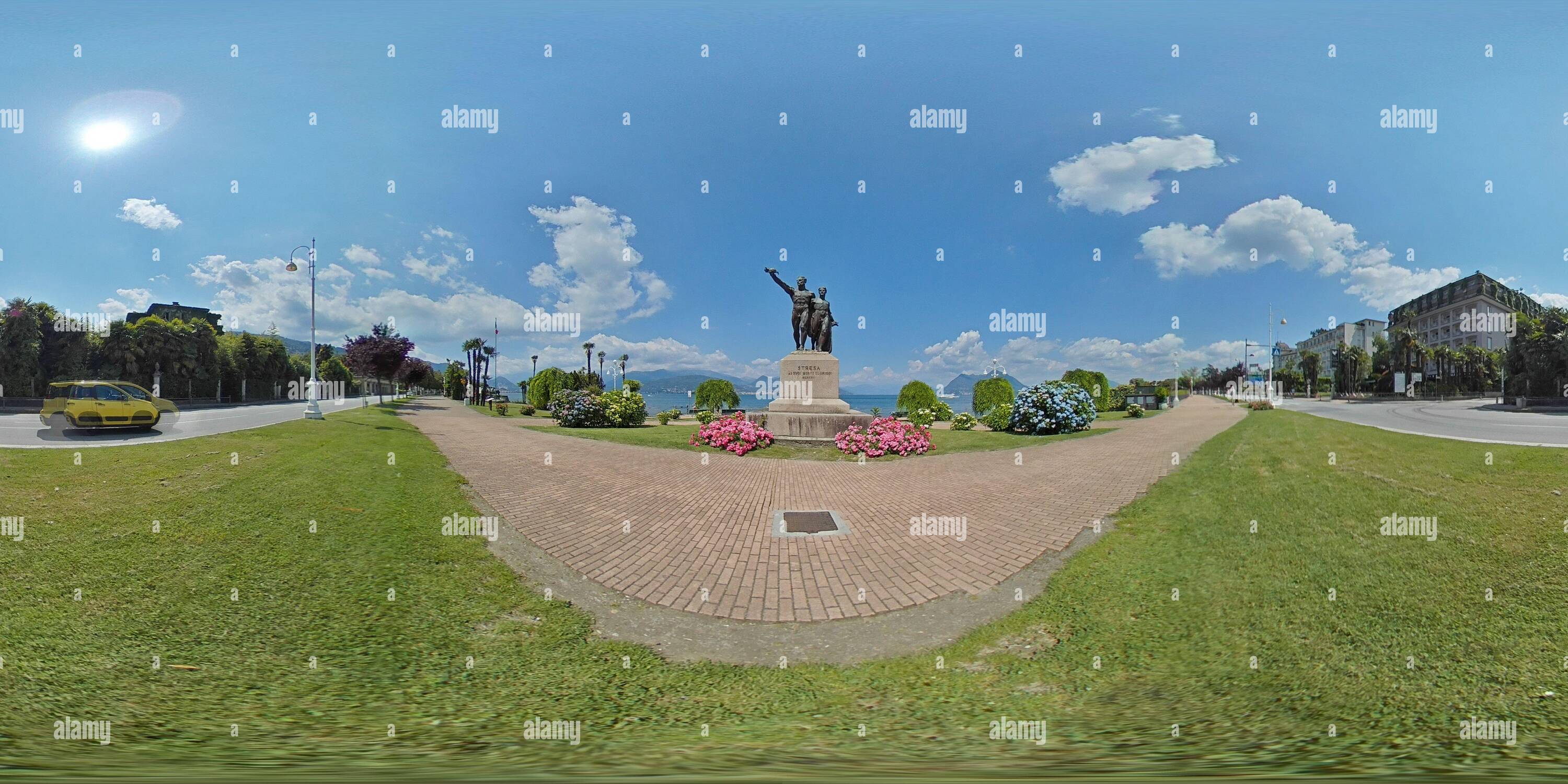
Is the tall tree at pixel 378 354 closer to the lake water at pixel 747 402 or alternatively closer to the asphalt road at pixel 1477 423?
the lake water at pixel 747 402

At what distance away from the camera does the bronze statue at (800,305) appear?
695 inches

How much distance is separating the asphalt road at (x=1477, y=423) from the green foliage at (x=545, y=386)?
120ft

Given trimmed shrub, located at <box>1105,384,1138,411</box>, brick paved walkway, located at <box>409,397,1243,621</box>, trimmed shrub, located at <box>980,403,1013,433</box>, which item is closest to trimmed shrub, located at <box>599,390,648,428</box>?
brick paved walkway, located at <box>409,397,1243,621</box>

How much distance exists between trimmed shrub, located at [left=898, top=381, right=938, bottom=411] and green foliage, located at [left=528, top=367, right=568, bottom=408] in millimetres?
22773

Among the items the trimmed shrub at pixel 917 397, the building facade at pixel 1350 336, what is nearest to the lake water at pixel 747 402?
the trimmed shrub at pixel 917 397

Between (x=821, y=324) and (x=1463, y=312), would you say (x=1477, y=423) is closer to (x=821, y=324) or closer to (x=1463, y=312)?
(x=821, y=324)

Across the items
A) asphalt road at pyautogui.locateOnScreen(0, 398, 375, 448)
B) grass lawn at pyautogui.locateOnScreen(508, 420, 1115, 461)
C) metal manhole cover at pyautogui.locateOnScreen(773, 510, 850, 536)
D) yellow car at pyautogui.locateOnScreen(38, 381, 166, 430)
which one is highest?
yellow car at pyautogui.locateOnScreen(38, 381, 166, 430)

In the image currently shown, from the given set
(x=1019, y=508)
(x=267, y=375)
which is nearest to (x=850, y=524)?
(x=1019, y=508)

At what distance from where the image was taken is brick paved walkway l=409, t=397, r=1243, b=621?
4.59 meters

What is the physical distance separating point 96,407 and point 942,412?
2624cm

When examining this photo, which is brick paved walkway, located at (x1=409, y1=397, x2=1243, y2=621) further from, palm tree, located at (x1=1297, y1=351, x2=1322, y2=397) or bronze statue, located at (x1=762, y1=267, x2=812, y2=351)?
palm tree, located at (x1=1297, y1=351, x2=1322, y2=397)

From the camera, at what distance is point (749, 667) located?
3367mm

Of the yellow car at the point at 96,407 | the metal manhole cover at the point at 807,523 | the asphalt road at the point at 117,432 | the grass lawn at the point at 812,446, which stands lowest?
the metal manhole cover at the point at 807,523

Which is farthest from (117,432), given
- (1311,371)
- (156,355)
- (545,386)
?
(1311,371)
